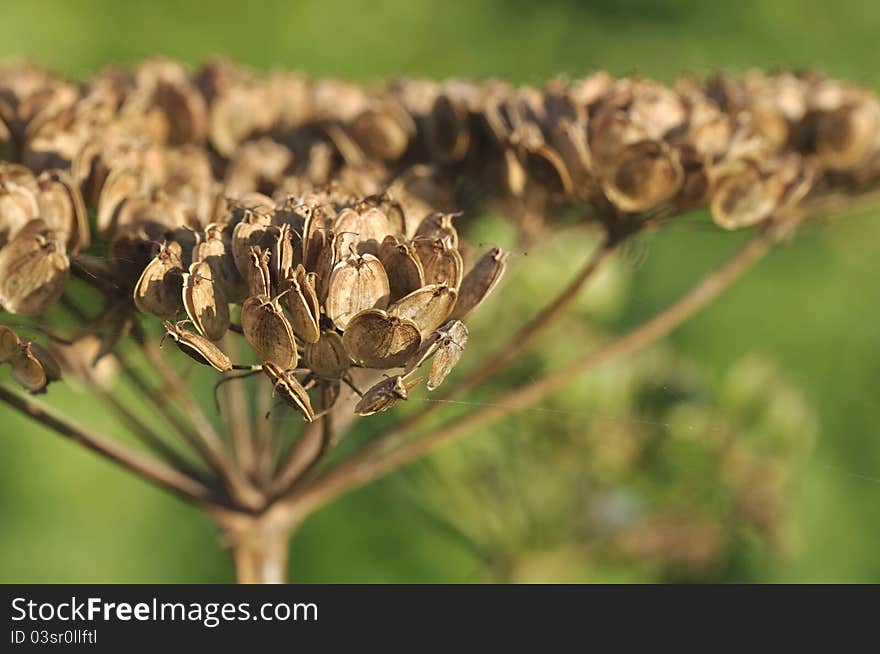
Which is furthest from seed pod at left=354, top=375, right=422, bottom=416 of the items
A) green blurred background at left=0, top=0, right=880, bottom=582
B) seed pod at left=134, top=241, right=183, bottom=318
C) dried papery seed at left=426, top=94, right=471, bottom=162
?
green blurred background at left=0, top=0, right=880, bottom=582

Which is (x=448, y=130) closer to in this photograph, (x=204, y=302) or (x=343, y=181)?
(x=343, y=181)

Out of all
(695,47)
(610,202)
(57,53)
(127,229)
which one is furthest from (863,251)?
(127,229)

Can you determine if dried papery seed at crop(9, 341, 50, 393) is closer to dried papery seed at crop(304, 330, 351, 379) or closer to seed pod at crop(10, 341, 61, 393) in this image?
seed pod at crop(10, 341, 61, 393)

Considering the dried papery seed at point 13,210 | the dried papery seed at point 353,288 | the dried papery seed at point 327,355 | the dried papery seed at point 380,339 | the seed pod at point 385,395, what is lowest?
the seed pod at point 385,395

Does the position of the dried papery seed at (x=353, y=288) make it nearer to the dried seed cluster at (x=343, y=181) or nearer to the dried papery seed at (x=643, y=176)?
the dried seed cluster at (x=343, y=181)

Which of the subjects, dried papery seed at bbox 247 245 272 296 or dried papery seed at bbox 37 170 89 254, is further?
dried papery seed at bbox 37 170 89 254

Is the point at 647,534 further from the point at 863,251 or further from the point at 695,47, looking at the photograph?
the point at 695,47

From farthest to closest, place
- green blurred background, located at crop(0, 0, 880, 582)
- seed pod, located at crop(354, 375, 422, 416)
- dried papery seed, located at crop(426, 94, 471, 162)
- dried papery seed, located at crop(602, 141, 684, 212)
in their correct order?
green blurred background, located at crop(0, 0, 880, 582) < dried papery seed, located at crop(426, 94, 471, 162) < dried papery seed, located at crop(602, 141, 684, 212) < seed pod, located at crop(354, 375, 422, 416)

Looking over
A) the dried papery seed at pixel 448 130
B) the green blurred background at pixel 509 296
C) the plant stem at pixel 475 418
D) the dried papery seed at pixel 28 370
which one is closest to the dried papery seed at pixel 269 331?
the dried papery seed at pixel 28 370
